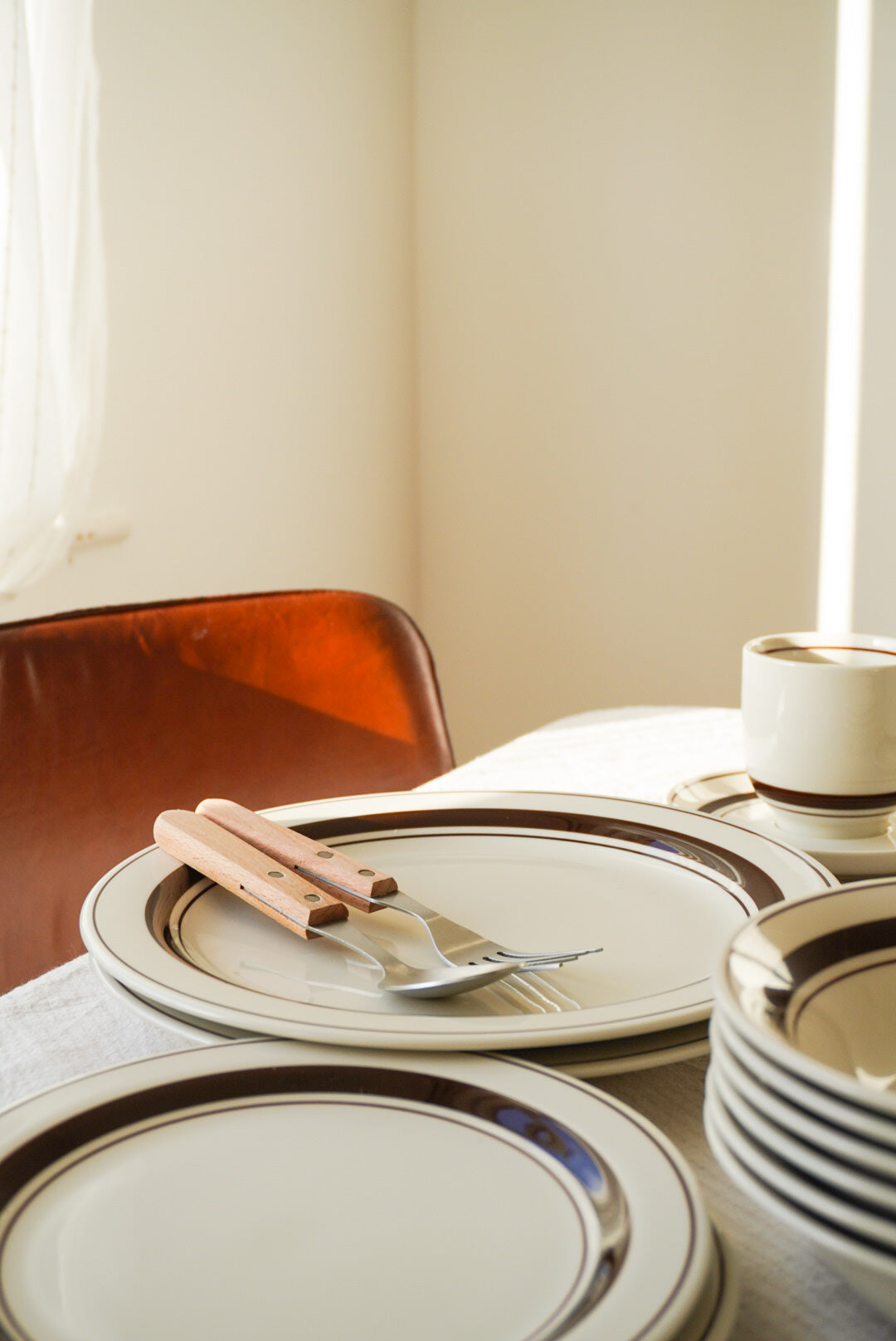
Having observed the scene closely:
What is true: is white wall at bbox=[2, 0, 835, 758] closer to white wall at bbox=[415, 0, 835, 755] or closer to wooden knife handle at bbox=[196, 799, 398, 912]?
white wall at bbox=[415, 0, 835, 755]

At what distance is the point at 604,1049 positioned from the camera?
0.36 m

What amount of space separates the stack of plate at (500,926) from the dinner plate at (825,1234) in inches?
3.5

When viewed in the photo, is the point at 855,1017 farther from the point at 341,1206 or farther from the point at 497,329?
the point at 497,329

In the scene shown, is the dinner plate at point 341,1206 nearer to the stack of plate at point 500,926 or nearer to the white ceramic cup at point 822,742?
the stack of plate at point 500,926

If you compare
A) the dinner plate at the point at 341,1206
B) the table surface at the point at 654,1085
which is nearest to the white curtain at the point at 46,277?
the table surface at the point at 654,1085

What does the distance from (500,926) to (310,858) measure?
82 millimetres

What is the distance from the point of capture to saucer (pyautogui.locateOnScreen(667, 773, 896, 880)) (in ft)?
1.82

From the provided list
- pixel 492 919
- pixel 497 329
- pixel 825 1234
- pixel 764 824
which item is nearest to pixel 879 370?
pixel 497 329

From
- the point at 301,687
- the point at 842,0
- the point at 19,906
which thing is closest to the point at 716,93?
the point at 842,0

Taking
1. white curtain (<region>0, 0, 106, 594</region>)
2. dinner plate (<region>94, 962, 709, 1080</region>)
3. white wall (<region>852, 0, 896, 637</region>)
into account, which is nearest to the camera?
dinner plate (<region>94, 962, 709, 1080</region>)

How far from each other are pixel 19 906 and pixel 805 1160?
71 centimetres

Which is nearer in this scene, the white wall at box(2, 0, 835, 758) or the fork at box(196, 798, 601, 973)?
the fork at box(196, 798, 601, 973)

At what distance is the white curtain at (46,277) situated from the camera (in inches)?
56.1

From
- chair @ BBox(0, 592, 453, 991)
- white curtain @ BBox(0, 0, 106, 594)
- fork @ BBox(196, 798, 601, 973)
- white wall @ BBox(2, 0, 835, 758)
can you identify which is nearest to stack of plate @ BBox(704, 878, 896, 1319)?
fork @ BBox(196, 798, 601, 973)
